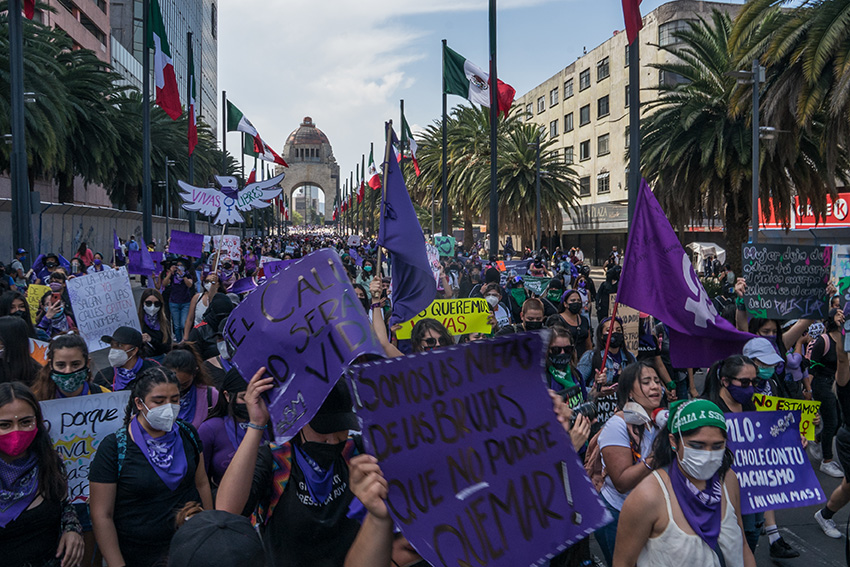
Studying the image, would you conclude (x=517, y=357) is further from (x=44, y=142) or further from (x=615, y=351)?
(x=44, y=142)

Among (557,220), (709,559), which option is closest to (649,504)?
(709,559)

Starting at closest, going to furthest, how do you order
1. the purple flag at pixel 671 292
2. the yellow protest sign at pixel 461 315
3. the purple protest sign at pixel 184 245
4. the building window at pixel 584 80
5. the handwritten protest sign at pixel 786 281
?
the purple flag at pixel 671 292, the handwritten protest sign at pixel 786 281, the yellow protest sign at pixel 461 315, the purple protest sign at pixel 184 245, the building window at pixel 584 80

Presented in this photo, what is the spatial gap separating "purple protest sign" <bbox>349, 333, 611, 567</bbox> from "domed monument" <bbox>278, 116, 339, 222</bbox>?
152930mm

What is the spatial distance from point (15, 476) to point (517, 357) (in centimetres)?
208

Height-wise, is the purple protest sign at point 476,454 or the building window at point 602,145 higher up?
the building window at point 602,145

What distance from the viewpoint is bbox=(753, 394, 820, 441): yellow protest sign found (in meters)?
4.59

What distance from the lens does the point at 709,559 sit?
2.86 meters

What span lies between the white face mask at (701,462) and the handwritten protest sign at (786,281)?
4.08 metres

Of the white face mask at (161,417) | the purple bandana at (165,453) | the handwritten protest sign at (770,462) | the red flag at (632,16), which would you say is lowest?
the handwritten protest sign at (770,462)

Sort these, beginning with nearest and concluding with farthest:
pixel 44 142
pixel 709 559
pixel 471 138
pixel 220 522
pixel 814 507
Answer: pixel 220 522, pixel 709 559, pixel 814 507, pixel 44 142, pixel 471 138

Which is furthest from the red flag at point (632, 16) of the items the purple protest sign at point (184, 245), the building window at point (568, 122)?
the building window at point (568, 122)

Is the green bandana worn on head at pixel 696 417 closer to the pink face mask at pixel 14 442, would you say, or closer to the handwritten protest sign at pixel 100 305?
the pink face mask at pixel 14 442

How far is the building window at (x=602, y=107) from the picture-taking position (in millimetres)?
42906

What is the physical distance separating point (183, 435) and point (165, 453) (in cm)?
12
